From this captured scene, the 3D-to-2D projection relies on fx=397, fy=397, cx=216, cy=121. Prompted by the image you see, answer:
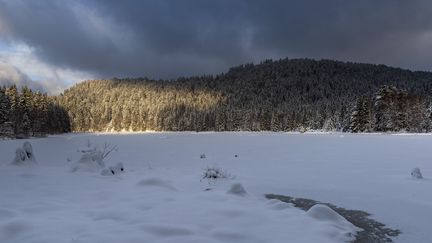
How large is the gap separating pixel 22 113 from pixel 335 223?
89337 mm

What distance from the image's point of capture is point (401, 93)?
83562 millimetres

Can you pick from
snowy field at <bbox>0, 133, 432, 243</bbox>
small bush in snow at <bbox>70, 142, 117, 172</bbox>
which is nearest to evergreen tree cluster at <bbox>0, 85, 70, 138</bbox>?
small bush in snow at <bbox>70, 142, 117, 172</bbox>

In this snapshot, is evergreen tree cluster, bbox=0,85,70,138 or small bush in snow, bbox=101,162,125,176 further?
evergreen tree cluster, bbox=0,85,70,138

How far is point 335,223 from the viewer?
27.4ft

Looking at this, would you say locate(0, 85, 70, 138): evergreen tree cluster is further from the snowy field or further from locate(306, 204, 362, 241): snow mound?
locate(306, 204, 362, 241): snow mound

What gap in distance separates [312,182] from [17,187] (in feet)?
32.7

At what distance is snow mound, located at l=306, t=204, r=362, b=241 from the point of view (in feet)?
25.3

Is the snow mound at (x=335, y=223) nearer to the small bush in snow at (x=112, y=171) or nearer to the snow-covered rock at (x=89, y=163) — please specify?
the small bush in snow at (x=112, y=171)

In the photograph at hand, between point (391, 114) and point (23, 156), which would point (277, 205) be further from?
point (391, 114)

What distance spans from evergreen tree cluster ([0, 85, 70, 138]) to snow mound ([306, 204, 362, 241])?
7890 centimetres

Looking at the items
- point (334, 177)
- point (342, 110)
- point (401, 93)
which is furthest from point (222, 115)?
point (334, 177)

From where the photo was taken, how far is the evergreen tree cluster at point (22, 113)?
7879 cm

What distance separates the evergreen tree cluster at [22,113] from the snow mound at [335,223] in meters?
78.9

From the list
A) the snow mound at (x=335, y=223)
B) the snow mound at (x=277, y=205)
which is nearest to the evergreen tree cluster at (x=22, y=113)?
the snow mound at (x=277, y=205)
